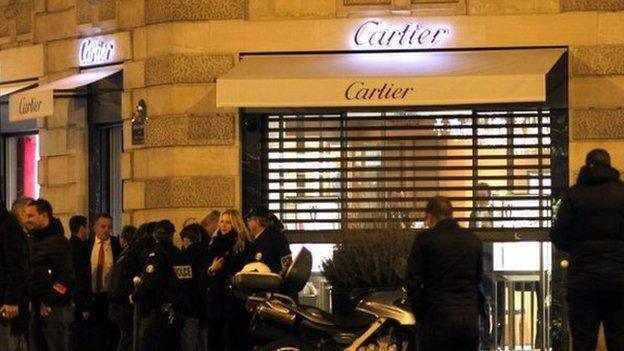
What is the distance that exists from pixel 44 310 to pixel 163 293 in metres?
→ 1.58

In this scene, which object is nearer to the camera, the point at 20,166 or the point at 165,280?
the point at 165,280

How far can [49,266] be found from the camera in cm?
1591

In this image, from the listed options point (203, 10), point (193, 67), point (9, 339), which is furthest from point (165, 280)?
point (203, 10)

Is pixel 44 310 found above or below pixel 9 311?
below

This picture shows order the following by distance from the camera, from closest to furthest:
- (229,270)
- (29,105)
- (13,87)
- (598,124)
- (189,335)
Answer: (229,270)
(189,335)
(598,124)
(29,105)
(13,87)

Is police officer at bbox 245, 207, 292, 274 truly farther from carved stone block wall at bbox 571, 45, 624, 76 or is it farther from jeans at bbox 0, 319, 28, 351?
carved stone block wall at bbox 571, 45, 624, 76

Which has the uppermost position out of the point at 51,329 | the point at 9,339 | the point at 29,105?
the point at 29,105

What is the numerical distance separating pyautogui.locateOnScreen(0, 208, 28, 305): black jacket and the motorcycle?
6.71ft

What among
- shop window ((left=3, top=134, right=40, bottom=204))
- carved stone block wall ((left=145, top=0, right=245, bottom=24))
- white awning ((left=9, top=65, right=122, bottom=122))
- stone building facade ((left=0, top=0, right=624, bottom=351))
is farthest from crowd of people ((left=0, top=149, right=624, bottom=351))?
shop window ((left=3, top=134, right=40, bottom=204))

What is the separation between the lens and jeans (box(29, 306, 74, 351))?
16.2m

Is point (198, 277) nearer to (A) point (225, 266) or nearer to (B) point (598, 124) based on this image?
(A) point (225, 266)

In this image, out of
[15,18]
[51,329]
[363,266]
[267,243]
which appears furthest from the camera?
[15,18]

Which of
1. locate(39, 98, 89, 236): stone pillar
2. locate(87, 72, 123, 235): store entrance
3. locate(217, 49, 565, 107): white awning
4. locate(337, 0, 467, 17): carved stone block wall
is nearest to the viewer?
locate(217, 49, 565, 107): white awning

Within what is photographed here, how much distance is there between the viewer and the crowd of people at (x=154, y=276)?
16.0 meters
